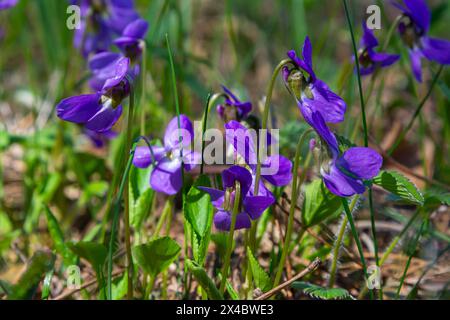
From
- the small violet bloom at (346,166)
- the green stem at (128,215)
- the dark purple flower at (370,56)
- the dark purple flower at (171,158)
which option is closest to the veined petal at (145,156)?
the dark purple flower at (171,158)

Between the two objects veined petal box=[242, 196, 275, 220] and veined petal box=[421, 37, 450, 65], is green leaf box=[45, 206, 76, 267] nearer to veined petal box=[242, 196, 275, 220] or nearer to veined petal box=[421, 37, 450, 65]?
veined petal box=[242, 196, 275, 220]

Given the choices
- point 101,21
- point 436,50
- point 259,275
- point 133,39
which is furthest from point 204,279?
point 101,21

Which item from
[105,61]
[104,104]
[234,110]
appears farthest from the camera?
[105,61]

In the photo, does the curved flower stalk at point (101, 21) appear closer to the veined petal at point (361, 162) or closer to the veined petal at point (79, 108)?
the veined petal at point (79, 108)

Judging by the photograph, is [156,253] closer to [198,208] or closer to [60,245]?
[198,208]
